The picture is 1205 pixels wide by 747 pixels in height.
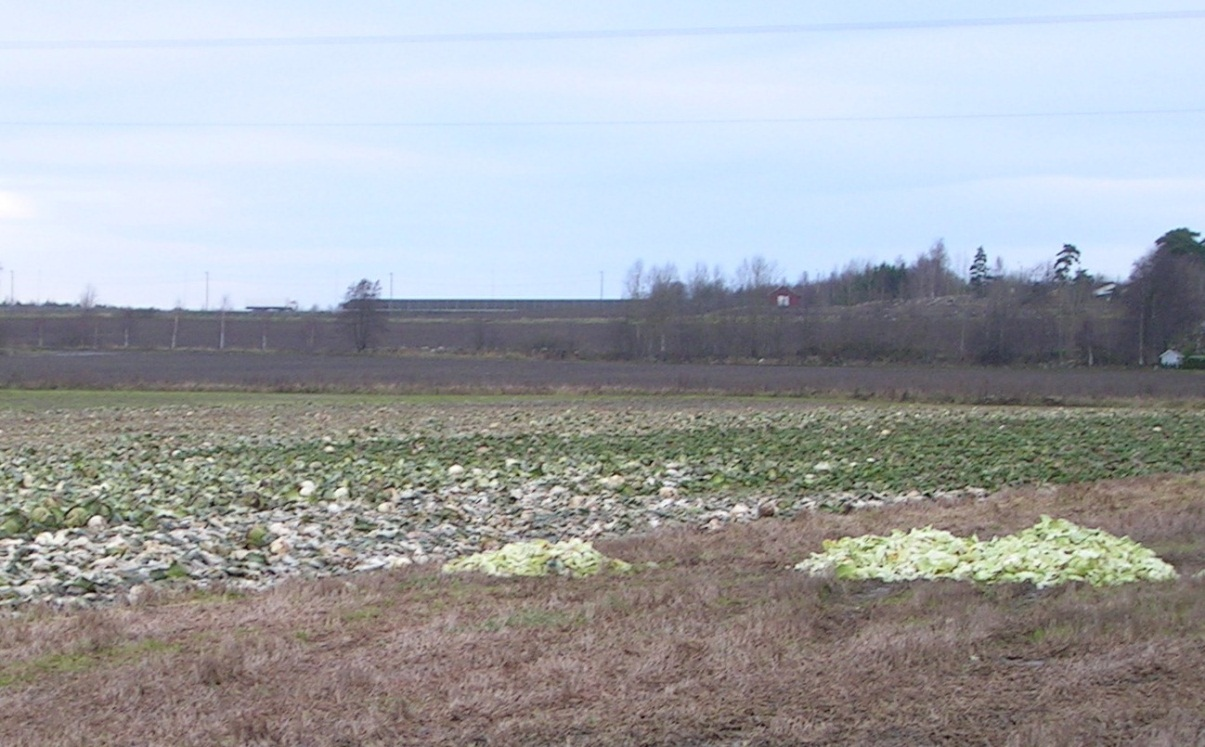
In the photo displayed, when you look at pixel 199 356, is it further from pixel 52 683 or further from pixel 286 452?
pixel 52 683

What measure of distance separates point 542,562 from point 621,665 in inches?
164

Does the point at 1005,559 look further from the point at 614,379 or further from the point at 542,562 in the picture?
the point at 614,379

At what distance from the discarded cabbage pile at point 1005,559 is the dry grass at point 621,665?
34cm

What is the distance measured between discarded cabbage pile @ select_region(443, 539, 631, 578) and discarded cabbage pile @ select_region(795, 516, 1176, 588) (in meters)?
1.80

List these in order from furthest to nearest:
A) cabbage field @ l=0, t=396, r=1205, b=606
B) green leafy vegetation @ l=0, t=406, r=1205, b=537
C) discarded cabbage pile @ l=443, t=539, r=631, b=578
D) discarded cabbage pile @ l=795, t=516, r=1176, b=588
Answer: green leafy vegetation @ l=0, t=406, r=1205, b=537
cabbage field @ l=0, t=396, r=1205, b=606
discarded cabbage pile @ l=443, t=539, r=631, b=578
discarded cabbage pile @ l=795, t=516, r=1176, b=588

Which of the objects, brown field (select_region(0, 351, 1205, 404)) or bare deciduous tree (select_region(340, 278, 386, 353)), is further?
bare deciduous tree (select_region(340, 278, 386, 353))

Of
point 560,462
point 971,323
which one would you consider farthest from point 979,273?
point 560,462

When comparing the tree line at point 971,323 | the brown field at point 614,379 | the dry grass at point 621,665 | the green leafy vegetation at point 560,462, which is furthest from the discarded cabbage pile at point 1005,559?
the tree line at point 971,323

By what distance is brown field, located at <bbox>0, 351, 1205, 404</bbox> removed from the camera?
185 feet

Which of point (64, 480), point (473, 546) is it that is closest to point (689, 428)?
point (64, 480)

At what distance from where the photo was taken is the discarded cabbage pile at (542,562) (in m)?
11.4

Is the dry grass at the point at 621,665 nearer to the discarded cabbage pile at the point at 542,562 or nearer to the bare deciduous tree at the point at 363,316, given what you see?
the discarded cabbage pile at the point at 542,562

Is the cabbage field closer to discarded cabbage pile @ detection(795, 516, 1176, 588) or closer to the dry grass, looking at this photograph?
the dry grass

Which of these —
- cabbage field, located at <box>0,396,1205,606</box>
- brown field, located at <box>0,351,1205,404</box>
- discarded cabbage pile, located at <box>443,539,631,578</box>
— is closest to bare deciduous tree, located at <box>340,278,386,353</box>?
brown field, located at <box>0,351,1205,404</box>
